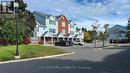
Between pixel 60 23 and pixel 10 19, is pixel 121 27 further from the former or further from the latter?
pixel 10 19

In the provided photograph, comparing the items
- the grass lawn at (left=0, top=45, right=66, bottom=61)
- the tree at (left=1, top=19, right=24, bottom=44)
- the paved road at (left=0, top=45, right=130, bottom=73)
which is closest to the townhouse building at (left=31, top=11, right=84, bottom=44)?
the tree at (left=1, top=19, right=24, bottom=44)

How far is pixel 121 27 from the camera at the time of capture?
146000 millimetres

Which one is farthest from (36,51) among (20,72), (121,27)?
(121,27)

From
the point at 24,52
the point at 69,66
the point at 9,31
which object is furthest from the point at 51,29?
the point at 69,66

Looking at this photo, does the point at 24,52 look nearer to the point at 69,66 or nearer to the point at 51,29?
the point at 69,66

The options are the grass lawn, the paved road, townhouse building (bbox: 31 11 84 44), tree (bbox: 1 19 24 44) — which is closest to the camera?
the paved road

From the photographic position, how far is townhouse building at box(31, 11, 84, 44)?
262 ft

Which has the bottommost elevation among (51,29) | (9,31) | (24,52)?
(24,52)

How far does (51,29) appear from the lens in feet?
282

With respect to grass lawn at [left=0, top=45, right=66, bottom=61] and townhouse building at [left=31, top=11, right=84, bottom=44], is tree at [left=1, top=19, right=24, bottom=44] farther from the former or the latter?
townhouse building at [left=31, top=11, right=84, bottom=44]

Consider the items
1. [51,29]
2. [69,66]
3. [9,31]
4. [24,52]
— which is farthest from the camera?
[51,29]

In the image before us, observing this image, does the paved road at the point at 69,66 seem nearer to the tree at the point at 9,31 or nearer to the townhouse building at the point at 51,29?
the tree at the point at 9,31

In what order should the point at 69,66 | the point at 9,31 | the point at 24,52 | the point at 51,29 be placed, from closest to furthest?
the point at 69,66 → the point at 24,52 → the point at 9,31 → the point at 51,29

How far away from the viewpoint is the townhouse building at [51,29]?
79.8 metres
